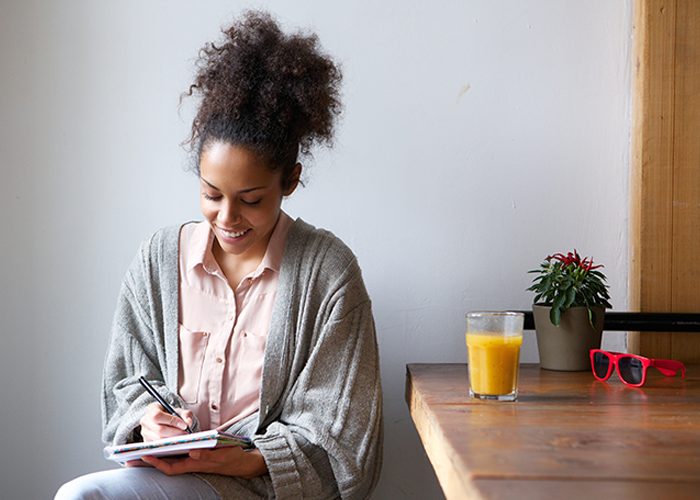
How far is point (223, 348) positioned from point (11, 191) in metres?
0.62

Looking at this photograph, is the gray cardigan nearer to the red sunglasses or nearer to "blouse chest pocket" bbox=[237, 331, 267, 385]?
"blouse chest pocket" bbox=[237, 331, 267, 385]

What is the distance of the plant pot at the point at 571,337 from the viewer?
1625mm

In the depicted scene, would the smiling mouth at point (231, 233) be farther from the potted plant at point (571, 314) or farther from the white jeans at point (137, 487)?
the potted plant at point (571, 314)

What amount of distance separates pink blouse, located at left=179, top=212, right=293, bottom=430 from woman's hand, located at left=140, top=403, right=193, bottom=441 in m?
0.12

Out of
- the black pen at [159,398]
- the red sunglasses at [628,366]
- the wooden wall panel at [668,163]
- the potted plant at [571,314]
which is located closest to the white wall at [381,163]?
the wooden wall panel at [668,163]

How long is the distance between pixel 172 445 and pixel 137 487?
117mm

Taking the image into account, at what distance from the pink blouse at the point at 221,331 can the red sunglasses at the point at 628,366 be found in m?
0.57

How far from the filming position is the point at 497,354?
52.2 inches

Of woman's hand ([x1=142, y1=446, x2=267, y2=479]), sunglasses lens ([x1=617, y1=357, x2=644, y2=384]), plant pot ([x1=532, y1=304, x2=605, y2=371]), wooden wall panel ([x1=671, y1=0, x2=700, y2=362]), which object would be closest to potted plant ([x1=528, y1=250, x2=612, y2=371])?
plant pot ([x1=532, y1=304, x2=605, y2=371])

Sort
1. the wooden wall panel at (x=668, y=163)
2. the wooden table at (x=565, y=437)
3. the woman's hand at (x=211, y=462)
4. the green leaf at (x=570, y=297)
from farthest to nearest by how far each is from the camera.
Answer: the wooden wall panel at (x=668, y=163) → the green leaf at (x=570, y=297) → the woman's hand at (x=211, y=462) → the wooden table at (x=565, y=437)

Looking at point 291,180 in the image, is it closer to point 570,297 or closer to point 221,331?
point 221,331

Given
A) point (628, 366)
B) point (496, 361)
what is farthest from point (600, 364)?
point (496, 361)

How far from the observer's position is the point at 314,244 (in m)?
1.62

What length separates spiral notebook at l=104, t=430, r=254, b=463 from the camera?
1296mm
